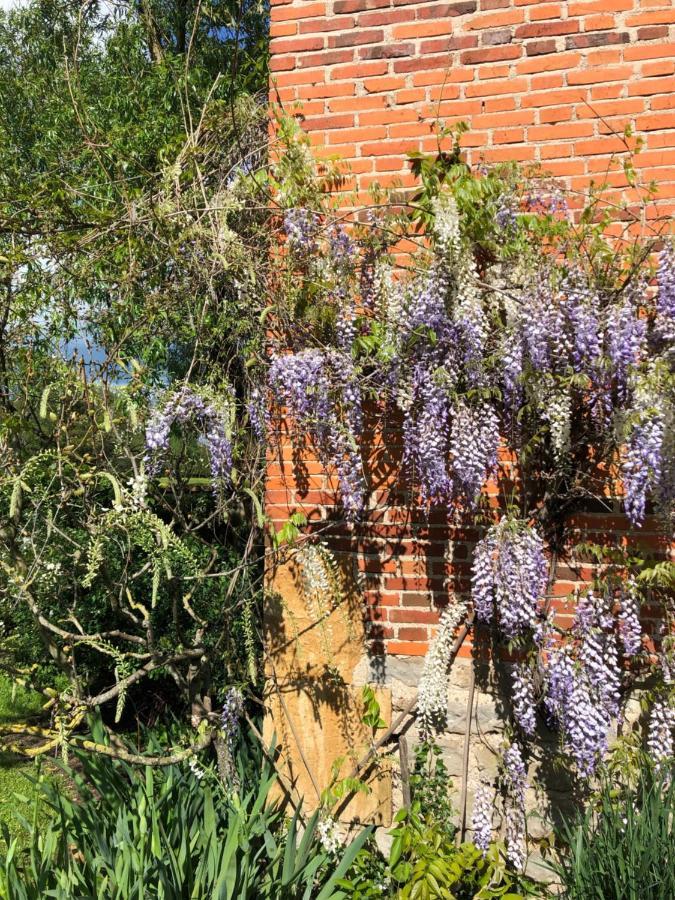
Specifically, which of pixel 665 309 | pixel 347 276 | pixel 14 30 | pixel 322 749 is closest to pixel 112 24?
pixel 14 30

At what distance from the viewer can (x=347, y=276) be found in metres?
3.11

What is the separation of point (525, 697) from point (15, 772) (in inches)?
129

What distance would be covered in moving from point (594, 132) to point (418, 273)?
38.8 inches

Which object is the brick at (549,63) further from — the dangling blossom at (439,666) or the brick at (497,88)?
the dangling blossom at (439,666)

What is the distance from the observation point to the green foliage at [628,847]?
91.0 inches

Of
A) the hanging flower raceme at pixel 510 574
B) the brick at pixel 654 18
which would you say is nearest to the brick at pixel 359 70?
the brick at pixel 654 18

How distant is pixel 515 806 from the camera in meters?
2.98

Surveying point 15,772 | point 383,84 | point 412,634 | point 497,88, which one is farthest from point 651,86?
point 15,772

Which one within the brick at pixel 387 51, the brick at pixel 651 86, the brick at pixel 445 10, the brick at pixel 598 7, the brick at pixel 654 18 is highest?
the brick at pixel 445 10

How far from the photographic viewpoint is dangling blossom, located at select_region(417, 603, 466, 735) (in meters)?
3.00

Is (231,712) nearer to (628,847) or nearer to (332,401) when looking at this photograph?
(332,401)

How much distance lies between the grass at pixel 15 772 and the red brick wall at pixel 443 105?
167cm

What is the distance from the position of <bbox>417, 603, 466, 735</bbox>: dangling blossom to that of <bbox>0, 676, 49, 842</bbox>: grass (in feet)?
5.73

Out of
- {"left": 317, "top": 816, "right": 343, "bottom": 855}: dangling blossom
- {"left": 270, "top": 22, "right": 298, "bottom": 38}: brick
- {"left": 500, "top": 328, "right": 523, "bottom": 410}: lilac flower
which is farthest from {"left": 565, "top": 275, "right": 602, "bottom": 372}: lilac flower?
{"left": 317, "top": 816, "right": 343, "bottom": 855}: dangling blossom
